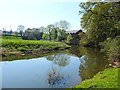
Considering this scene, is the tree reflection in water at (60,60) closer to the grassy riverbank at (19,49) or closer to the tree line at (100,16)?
the grassy riverbank at (19,49)

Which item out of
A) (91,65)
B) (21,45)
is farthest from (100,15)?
(21,45)

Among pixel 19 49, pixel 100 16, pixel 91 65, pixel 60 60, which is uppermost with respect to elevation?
pixel 100 16

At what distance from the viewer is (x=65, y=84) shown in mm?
8836

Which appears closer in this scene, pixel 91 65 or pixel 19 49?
pixel 91 65

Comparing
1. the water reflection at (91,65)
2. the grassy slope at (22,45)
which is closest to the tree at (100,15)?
the water reflection at (91,65)

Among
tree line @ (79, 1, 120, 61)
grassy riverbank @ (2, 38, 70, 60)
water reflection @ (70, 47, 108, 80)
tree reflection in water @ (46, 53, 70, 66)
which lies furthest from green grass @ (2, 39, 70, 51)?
tree line @ (79, 1, 120, 61)

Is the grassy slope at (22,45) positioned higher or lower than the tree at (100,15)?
lower

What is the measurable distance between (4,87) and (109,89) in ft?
22.1

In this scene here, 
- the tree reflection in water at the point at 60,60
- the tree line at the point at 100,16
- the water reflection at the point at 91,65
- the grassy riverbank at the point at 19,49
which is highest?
the tree line at the point at 100,16

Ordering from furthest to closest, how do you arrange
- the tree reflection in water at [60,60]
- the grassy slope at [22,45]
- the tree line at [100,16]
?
the grassy slope at [22,45] < the tree reflection in water at [60,60] < the tree line at [100,16]

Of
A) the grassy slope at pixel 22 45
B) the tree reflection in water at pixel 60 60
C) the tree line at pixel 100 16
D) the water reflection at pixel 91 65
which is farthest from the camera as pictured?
the grassy slope at pixel 22 45

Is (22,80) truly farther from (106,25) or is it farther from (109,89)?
(106,25)

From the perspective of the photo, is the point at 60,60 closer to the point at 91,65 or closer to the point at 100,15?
the point at 91,65

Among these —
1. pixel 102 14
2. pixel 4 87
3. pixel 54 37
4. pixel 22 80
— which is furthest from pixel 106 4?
pixel 54 37
